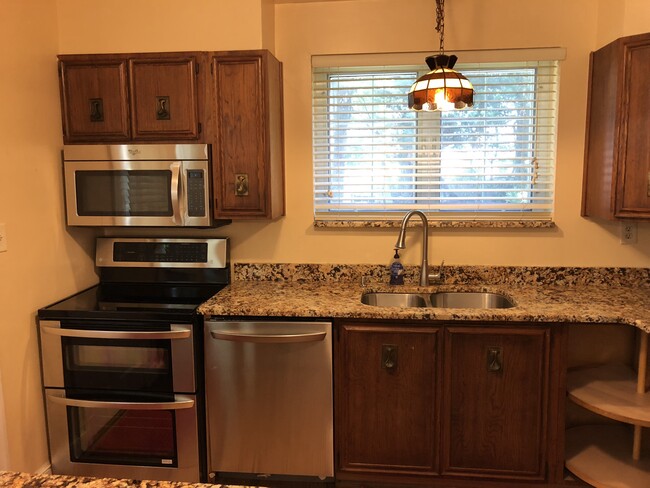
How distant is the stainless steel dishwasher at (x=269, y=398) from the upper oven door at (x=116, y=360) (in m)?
0.12

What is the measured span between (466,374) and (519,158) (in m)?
1.20

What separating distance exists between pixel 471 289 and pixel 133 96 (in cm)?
196

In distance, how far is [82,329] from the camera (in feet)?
6.99

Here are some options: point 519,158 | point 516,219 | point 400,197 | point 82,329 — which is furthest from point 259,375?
point 519,158

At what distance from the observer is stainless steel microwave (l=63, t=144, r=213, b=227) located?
232cm

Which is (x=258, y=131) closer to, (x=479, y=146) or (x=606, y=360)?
(x=479, y=146)

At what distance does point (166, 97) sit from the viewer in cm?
233

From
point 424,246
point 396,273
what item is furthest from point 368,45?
point 396,273

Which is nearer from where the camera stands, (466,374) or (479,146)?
(466,374)

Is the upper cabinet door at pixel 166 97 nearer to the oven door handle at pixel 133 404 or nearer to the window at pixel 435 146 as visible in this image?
the window at pixel 435 146

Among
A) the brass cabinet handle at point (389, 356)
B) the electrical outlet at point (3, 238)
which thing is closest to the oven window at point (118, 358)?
the electrical outlet at point (3, 238)

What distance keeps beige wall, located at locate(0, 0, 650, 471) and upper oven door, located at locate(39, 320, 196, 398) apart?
0.36 ft

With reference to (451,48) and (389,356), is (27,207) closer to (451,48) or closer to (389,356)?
(389,356)

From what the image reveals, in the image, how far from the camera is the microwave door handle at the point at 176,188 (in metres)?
2.30
